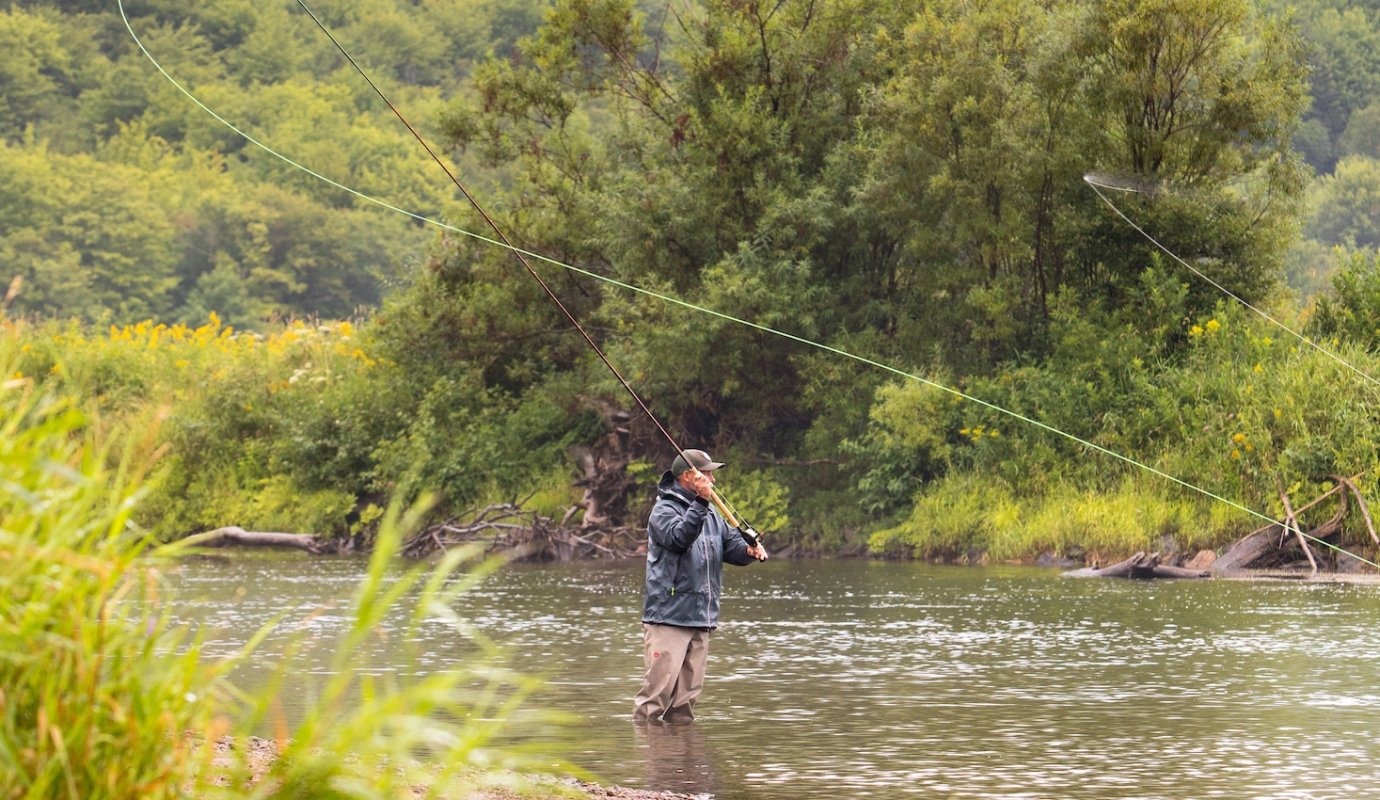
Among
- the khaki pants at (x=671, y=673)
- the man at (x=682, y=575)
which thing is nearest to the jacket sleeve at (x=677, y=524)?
the man at (x=682, y=575)

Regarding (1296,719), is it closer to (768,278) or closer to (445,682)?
(445,682)

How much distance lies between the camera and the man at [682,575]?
380 inches

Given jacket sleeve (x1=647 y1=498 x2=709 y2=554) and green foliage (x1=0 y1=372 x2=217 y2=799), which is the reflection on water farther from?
jacket sleeve (x1=647 y1=498 x2=709 y2=554)

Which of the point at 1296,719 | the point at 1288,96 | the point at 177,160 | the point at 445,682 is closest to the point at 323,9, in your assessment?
the point at 177,160

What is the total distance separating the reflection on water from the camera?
850 centimetres

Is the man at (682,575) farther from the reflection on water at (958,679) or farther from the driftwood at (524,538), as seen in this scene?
the driftwood at (524,538)

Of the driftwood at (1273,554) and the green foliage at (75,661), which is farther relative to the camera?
the driftwood at (1273,554)

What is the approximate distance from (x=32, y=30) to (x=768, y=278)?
43039mm

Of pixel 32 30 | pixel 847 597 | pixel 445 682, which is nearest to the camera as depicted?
pixel 445 682

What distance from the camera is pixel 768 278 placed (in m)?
24.1

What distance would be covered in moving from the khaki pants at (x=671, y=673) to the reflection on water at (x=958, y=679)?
0.20m

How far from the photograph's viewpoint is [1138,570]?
19438 millimetres

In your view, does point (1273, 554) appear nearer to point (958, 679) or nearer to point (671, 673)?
point (958, 679)

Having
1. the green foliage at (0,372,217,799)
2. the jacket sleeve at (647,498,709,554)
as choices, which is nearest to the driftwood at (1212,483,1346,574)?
the jacket sleeve at (647,498,709,554)
